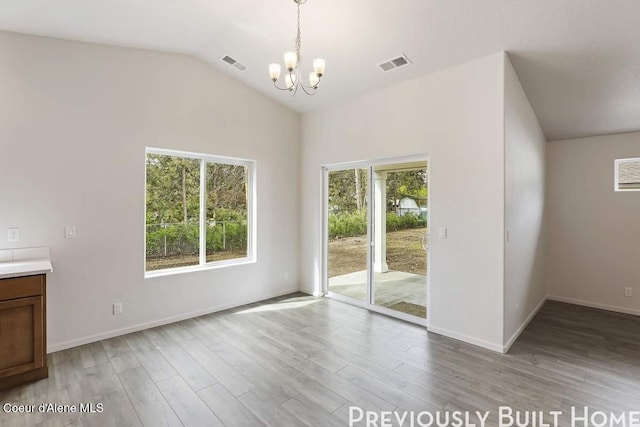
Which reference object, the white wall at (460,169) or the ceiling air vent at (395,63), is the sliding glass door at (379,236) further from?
the ceiling air vent at (395,63)

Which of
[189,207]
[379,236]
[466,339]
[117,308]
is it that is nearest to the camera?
[466,339]

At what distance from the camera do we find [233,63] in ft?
14.2

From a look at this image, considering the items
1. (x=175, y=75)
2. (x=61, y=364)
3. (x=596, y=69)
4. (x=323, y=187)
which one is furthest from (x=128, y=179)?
(x=596, y=69)

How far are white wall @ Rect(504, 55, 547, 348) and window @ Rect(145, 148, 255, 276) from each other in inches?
139

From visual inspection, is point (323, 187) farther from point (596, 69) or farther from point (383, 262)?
point (596, 69)

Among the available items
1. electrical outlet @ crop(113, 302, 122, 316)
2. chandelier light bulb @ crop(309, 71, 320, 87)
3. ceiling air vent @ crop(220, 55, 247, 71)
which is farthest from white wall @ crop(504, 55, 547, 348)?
electrical outlet @ crop(113, 302, 122, 316)

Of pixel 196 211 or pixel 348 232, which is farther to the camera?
pixel 348 232

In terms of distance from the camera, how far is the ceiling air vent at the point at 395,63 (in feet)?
12.0

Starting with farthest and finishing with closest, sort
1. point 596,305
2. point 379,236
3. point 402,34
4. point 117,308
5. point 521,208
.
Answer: point 596,305 < point 379,236 < point 521,208 < point 117,308 < point 402,34

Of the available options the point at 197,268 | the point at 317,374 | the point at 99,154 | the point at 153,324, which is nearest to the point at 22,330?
the point at 153,324

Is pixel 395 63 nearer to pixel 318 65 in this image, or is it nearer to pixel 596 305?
pixel 318 65

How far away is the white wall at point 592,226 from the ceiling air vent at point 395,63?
3.37 m

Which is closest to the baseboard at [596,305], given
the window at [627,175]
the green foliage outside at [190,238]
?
the window at [627,175]

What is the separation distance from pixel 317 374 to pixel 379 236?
7.49 ft
